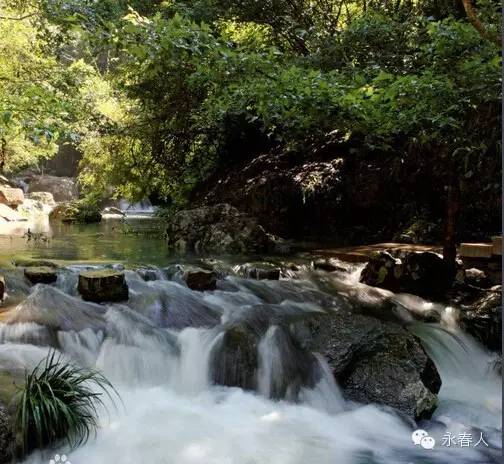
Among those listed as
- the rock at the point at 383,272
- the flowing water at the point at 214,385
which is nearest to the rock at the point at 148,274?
the flowing water at the point at 214,385

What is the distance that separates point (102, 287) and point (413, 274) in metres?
4.87

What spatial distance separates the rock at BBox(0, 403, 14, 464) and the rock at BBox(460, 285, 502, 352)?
5777 millimetres

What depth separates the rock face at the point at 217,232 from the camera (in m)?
11.8

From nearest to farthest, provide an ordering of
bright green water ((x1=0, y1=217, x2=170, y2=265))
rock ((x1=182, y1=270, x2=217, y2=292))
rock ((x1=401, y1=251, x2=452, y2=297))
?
1. rock ((x1=182, y1=270, x2=217, y2=292))
2. rock ((x1=401, y1=251, x2=452, y2=297))
3. bright green water ((x1=0, y1=217, x2=170, y2=265))

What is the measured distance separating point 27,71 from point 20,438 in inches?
581

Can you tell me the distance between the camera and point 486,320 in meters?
6.98

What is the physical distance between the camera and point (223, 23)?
489 inches

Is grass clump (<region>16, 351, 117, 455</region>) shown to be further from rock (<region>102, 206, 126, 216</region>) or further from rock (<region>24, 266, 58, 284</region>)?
rock (<region>102, 206, 126, 216</region>)

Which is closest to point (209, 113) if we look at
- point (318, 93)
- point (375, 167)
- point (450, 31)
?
point (375, 167)

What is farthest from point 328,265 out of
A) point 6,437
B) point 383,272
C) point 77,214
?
point 77,214

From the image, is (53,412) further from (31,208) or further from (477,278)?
(31,208)

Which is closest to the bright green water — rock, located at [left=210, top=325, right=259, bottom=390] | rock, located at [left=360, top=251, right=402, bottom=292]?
rock, located at [left=360, top=251, right=402, bottom=292]

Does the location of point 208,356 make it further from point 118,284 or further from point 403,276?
point 403,276

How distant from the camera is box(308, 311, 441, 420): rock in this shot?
16.5ft
